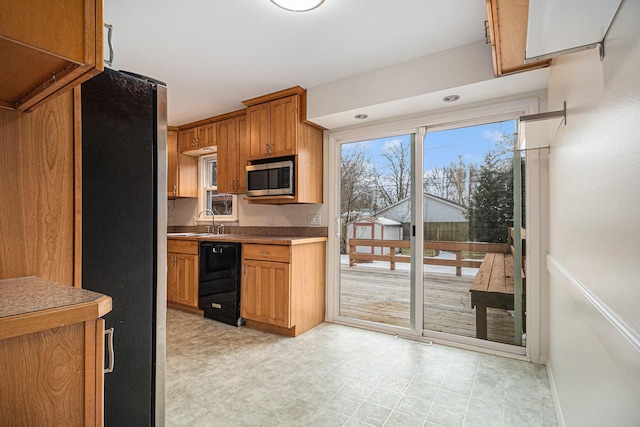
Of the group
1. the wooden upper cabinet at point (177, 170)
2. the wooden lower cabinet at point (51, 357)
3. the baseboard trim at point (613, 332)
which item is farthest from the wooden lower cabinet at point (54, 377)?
the wooden upper cabinet at point (177, 170)

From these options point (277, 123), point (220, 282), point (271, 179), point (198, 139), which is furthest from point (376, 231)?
point (198, 139)

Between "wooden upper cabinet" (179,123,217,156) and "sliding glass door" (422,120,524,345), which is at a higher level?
"wooden upper cabinet" (179,123,217,156)

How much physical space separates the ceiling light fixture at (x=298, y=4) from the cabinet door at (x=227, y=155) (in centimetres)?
214

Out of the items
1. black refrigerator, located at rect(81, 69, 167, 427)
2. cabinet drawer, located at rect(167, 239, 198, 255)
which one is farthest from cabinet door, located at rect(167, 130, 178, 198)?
black refrigerator, located at rect(81, 69, 167, 427)

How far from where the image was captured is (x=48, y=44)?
746mm

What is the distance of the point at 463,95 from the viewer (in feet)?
8.55

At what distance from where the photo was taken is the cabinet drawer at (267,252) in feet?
9.86

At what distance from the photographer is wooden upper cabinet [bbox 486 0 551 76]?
139 cm

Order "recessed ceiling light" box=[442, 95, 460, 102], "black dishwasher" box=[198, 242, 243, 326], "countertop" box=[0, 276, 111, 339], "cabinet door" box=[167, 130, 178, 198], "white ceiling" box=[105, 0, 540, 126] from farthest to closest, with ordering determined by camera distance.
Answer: "cabinet door" box=[167, 130, 178, 198], "black dishwasher" box=[198, 242, 243, 326], "recessed ceiling light" box=[442, 95, 460, 102], "white ceiling" box=[105, 0, 540, 126], "countertop" box=[0, 276, 111, 339]

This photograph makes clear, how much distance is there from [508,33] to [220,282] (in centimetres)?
322

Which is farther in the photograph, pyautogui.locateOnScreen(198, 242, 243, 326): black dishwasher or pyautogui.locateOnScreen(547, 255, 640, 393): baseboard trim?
pyautogui.locateOnScreen(198, 242, 243, 326): black dishwasher

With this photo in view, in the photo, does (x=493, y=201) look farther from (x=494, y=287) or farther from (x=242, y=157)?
(x=242, y=157)

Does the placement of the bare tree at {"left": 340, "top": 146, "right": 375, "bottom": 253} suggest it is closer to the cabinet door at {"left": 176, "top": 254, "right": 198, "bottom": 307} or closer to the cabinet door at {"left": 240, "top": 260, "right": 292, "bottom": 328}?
the cabinet door at {"left": 240, "top": 260, "right": 292, "bottom": 328}

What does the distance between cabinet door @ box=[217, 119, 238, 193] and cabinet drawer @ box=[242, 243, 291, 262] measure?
3.26 feet
